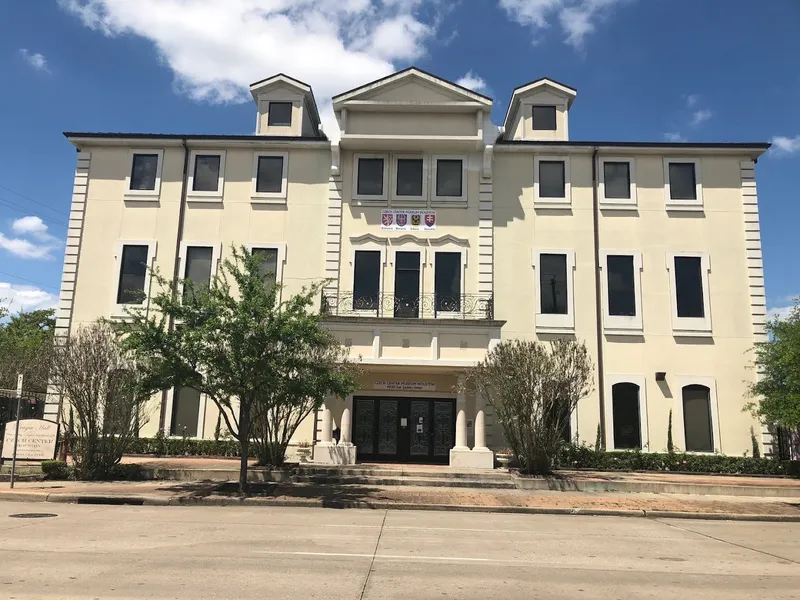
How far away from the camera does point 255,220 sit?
925 inches

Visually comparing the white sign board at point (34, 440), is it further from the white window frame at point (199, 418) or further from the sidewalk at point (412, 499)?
the white window frame at point (199, 418)

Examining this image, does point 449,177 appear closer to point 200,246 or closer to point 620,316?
point 620,316

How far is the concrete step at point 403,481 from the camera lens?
17.8 meters

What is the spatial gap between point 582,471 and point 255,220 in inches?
560

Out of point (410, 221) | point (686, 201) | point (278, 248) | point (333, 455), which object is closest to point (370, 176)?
point (410, 221)

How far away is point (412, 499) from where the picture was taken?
1524cm

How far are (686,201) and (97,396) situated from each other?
20358 millimetres

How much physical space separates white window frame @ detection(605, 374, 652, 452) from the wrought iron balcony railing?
15.8ft

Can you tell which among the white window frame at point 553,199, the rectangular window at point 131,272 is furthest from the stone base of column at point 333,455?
the white window frame at point 553,199

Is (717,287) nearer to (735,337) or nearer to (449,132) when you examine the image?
Answer: (735,337)

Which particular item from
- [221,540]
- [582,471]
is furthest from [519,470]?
[221,540]

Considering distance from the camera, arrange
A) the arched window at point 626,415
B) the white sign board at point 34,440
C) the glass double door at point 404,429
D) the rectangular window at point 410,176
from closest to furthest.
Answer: the white sign board at point 34,440 → the arched window at point 626,415 → the glass double door at point 404,429 → the rectangular window at point 410,176

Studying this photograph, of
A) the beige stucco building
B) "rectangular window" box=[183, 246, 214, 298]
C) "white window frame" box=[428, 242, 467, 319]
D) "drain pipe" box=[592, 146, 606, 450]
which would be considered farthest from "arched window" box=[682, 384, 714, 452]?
"rectangular window" box=[183, 246, 214, 298]

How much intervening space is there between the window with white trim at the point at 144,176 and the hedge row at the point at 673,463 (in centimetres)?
1729
